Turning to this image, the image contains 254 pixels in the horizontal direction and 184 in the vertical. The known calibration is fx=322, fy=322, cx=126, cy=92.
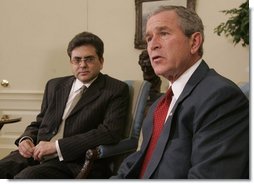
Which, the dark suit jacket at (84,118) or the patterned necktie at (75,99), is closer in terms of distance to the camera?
the dark suit jacket at (84,118)

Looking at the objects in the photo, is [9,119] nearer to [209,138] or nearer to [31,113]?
[31,113]

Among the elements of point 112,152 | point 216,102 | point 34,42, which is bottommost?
point 112,152

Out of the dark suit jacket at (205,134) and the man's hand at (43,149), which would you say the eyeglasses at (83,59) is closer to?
the man's hand at (43,149)

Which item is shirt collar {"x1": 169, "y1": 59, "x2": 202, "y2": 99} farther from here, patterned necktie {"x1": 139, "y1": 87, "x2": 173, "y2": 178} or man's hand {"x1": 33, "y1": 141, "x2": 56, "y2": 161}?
man's hand {"x1": 33, "y1": 141, "x2": 56, "y2": 161}

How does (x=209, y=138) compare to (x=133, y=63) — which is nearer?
(x=209, y=138)

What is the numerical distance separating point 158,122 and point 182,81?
0.16 meters

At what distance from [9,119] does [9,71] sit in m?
0.26

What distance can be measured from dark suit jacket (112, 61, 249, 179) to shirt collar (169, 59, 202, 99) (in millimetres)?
22

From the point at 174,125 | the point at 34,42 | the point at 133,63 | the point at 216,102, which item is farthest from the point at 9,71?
the point at 216,102

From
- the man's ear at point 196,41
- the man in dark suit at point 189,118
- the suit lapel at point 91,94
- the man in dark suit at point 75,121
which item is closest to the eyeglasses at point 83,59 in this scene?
the man in dark suit at point 75,121

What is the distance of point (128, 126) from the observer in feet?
5.26

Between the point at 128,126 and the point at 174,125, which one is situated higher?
the point at 174,125

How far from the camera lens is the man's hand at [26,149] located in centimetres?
151

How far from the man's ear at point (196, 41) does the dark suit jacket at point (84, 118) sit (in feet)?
2.09
